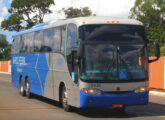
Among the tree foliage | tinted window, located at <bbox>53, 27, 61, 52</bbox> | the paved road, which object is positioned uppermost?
the tree foliage

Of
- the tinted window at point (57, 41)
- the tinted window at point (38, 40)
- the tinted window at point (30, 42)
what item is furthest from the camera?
the tinted window at point (30, 42)

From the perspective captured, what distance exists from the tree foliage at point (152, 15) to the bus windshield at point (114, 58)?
64.2 metres

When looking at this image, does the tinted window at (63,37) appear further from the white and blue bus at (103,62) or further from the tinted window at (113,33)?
the tinted window at (113,33)

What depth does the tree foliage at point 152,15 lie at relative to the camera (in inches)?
3020

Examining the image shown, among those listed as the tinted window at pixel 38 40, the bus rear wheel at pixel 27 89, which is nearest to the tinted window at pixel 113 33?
the tinted window at pixel 38 40

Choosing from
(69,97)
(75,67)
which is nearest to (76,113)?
(69,97)

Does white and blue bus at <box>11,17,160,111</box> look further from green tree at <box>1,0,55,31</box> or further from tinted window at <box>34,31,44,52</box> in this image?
green tree at <box>1,0,55,31</box>

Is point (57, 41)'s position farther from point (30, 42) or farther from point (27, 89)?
point (27, 89)

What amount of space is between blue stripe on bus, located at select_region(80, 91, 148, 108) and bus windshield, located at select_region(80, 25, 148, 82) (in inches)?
17.7

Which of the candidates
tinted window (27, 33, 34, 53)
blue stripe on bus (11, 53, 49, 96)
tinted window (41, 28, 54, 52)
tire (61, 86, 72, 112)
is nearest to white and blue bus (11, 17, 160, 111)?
tire (61, 86, 72, 112)

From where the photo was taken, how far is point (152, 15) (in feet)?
270

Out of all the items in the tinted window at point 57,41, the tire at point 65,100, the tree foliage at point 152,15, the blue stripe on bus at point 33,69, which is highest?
the tree foliage at point 152,15

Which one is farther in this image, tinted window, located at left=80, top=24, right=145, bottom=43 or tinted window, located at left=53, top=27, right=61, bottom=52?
tinted window, located at left=53, top=27, right=61, bottom=52

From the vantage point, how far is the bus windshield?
38.8 feet
